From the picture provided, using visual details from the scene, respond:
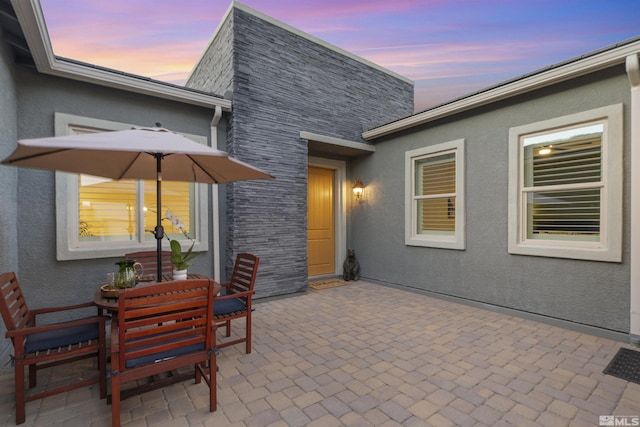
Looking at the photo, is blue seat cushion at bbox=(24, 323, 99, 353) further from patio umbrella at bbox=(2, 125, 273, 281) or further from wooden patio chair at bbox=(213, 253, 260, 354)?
Answer: wooden patio chair at bbox=(213, 253, 260, 354)

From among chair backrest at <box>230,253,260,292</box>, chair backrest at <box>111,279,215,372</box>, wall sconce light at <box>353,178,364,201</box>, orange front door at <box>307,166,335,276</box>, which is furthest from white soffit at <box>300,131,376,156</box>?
chair backrest at <box>111,279,215,372</box>

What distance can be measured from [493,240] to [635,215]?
1.45 metres

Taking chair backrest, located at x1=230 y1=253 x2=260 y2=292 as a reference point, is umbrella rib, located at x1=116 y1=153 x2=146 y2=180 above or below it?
above

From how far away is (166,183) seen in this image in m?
4.23

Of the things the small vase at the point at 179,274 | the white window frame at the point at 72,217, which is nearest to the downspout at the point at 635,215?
the small vase at the point at 179,274

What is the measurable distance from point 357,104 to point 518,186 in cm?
353

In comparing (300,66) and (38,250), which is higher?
(300,66)

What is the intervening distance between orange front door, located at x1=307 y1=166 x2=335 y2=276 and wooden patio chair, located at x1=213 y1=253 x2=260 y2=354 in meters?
2.92

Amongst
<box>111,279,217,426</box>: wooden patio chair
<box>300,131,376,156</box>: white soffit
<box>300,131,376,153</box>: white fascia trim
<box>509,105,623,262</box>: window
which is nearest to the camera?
<box>111,279,217,426</box>: wooden patio chair

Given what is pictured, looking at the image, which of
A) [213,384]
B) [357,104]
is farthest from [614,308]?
[357,104]

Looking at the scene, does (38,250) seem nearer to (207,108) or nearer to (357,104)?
(207,108)

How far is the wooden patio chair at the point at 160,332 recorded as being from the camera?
5.20 feet

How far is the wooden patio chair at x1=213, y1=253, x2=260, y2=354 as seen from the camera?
2.67 meters

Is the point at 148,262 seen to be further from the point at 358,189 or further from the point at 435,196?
the point at 435,196
